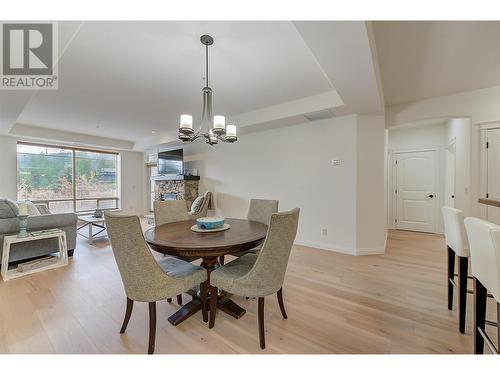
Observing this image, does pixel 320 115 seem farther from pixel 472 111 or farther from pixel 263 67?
pixel 472 111

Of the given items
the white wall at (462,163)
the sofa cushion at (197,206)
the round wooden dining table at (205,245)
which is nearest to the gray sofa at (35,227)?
the sofa cushion at (197,206)

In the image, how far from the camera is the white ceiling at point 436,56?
1.87 metres

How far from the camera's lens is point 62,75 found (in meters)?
2.71

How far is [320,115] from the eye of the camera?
3.56m

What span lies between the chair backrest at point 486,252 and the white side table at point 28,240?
14.4 ft

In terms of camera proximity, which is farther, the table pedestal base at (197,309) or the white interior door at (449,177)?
the white interior door at (449,177)

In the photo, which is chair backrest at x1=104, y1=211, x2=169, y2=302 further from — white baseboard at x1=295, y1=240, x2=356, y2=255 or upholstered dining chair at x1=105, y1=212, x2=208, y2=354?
white baseboard at x1=295, y1=240, x2=356, y2=255

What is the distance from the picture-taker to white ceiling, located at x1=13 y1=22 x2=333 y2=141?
6.36 feet

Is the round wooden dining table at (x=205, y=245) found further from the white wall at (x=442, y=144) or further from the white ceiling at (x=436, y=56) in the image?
the white wall at (x=442, y=144)

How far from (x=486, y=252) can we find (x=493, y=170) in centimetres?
308

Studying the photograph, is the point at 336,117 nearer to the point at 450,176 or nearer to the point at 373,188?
the point at 373,188

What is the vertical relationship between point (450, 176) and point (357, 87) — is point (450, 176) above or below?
below

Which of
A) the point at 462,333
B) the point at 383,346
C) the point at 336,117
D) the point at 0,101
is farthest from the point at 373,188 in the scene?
the point at 0,101

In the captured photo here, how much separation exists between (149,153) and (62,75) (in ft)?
15.6
